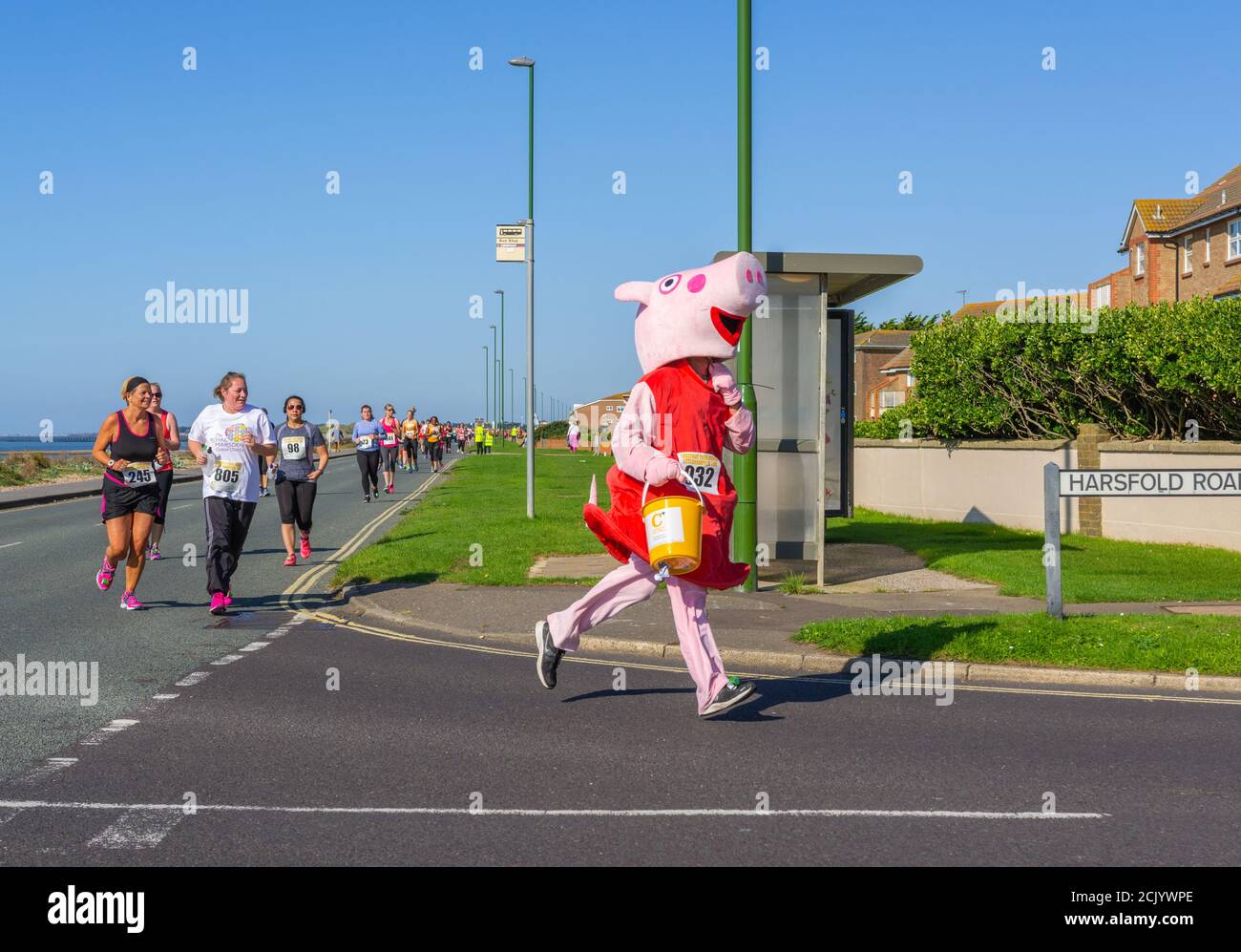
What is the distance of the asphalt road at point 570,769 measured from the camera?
184 inches

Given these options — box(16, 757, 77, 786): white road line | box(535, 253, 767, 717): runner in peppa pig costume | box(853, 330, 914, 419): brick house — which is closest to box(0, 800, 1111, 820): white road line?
box(16, 757, 77, 786): white road line

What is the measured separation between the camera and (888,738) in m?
6.50

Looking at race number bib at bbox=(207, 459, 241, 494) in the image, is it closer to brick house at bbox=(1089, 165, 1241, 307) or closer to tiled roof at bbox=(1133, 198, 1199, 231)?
brick house at bbox=(1089, 165, 1241, 307)

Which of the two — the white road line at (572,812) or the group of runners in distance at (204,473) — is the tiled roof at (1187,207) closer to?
the group of runners in distance at (204,473)

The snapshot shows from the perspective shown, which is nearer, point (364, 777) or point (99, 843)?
point (99, 843)

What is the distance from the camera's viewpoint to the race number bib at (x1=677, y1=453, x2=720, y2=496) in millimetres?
6430

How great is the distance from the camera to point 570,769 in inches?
230

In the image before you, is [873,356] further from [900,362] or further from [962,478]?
[962,478]

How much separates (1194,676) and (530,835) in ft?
16.6

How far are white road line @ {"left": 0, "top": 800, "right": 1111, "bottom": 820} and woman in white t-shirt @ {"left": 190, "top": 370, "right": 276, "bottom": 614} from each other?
5.67 meters

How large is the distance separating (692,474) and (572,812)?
77.6 inches

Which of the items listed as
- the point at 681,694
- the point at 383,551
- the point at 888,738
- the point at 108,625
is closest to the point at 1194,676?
the point at 888,738

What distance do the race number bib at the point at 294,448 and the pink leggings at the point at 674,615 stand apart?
864cm
